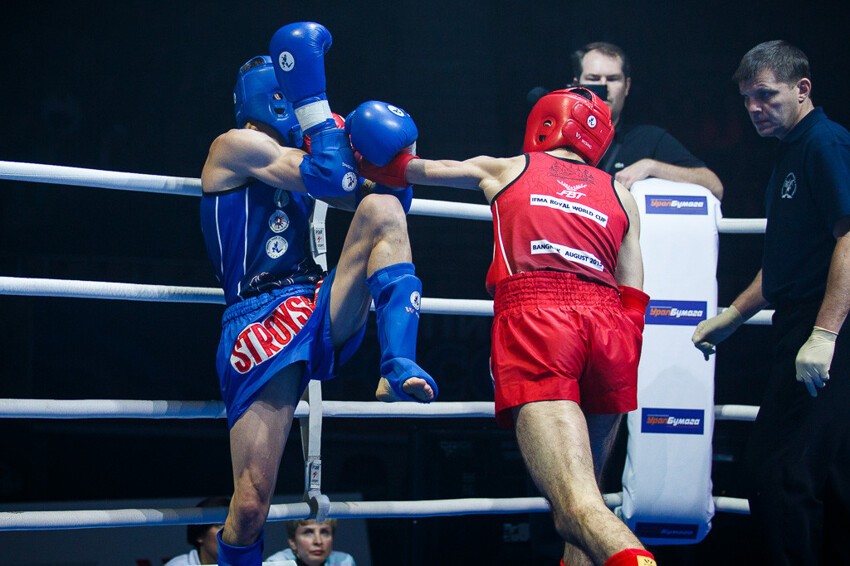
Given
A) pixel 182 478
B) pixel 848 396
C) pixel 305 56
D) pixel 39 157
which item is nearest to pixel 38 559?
pixel 182 478

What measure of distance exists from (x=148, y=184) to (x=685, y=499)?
192cm

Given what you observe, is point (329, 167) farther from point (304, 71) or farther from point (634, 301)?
point (634, 301)

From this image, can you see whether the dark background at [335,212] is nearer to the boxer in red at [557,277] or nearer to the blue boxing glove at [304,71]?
the boxer in red at [557,277]

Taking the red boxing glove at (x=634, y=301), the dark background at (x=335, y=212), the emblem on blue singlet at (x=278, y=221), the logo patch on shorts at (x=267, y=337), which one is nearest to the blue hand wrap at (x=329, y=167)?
the emblem on blue singlet at (x=278, y=221)

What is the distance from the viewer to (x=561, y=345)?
7.69 ft

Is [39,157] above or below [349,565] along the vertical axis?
above

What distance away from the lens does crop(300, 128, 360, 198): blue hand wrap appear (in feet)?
7.65

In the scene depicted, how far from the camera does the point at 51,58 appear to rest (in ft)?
15.4

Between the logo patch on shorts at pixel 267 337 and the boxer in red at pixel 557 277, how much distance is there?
0.41 m

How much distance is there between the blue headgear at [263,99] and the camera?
8.48ft

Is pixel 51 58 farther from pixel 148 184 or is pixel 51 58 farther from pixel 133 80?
pixel 148 184

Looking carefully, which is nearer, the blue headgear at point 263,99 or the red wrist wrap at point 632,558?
the red wrist wrap at point 632,558

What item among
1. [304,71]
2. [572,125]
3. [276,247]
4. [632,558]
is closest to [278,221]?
[276,247]

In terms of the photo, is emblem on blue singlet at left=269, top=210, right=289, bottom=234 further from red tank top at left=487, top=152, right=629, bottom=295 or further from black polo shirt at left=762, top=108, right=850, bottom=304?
black polo shirt at left=762, top=108, right=850, bottom=304
